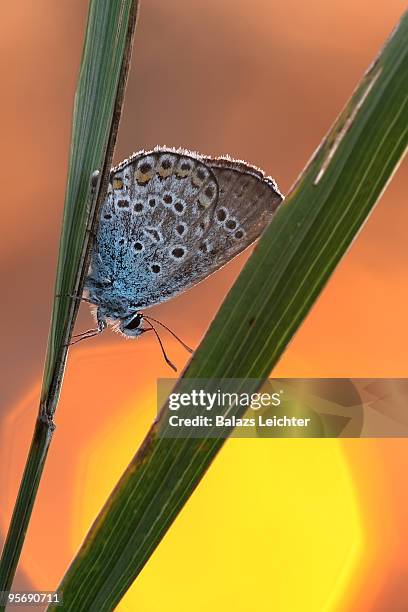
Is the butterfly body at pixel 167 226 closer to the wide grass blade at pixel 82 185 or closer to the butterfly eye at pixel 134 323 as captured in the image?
the butterfly eye at pixel 134 323

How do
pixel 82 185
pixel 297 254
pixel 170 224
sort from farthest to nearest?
pixel 170 224, pixel 82 185, pixel 297 254

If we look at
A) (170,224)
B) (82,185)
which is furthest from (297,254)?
(170,224)

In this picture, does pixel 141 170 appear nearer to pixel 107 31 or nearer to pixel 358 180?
pixel 107 31

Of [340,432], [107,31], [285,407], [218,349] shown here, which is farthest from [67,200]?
[340,432]

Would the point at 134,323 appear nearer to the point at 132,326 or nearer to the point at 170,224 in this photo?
the point at 132,326

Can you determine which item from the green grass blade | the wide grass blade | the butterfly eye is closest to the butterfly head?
the butterfly eye

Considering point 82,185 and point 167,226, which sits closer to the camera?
point 82,185

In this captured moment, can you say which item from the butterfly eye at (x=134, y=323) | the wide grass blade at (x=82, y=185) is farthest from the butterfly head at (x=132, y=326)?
the wide grass blade at (x=82, y=185)
